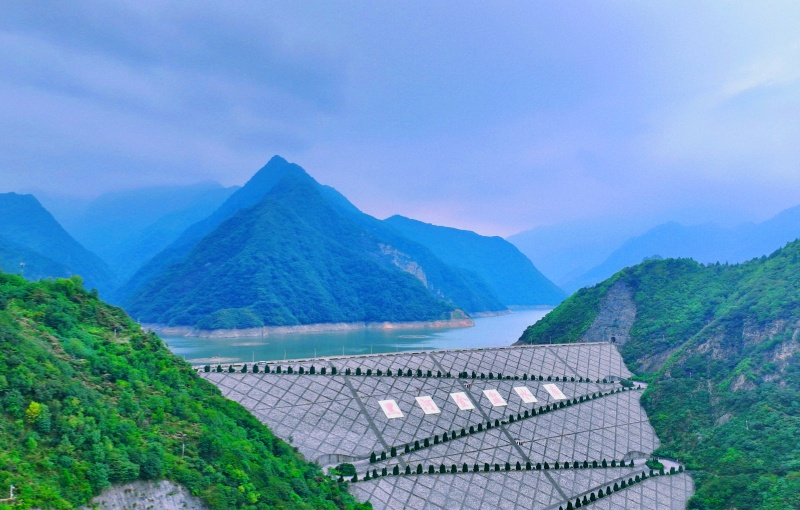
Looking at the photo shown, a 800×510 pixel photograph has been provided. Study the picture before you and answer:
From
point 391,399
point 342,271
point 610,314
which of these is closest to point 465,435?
point 391,399

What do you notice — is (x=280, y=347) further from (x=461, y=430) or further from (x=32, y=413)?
(x=32, y=413)

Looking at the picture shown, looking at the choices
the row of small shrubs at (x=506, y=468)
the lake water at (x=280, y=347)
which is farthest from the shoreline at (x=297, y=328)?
the row of small shrubs at (x=506, y=468)

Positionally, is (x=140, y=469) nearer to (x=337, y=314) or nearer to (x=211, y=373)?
(x=211, y=373)

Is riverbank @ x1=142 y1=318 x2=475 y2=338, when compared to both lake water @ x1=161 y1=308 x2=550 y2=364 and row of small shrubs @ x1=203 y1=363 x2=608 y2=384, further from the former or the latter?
row of small shrubs @ x1=203 y1=363 x2=608 y2=384

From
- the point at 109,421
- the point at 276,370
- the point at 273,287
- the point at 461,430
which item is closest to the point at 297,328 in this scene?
the point at 273,287

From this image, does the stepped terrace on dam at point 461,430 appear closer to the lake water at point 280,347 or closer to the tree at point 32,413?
the tree at point 32,413

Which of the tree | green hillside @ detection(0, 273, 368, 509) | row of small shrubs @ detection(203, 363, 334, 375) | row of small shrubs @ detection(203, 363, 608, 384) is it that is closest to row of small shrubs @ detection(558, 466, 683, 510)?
row of small shrubs @ detection(203, 363, 608, 384)
